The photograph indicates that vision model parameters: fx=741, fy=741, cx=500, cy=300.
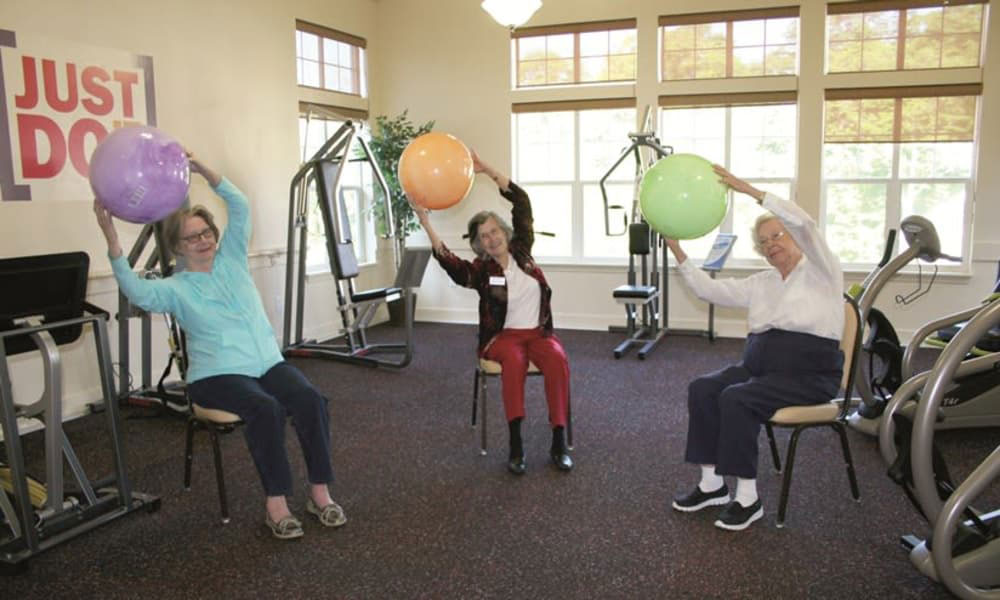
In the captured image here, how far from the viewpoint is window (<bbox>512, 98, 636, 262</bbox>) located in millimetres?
6285

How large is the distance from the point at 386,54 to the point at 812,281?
5198 millimetres

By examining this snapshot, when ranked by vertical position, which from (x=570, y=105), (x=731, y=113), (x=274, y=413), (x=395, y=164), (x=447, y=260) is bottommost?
(x=274, y=413)

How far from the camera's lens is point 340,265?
4.98 metres

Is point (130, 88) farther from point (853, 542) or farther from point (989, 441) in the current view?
point (989, 441)

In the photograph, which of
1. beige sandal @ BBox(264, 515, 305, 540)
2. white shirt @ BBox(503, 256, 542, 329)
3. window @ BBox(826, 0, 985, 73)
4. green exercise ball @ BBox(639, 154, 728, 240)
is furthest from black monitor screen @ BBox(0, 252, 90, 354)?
window @ BBox(826, 0, 985, 73)

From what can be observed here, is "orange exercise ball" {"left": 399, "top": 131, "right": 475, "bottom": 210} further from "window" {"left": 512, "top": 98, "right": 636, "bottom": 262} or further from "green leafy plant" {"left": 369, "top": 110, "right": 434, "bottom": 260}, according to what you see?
"window" {"left": 512, "top": 98, "right": 636, "bottom": 262}

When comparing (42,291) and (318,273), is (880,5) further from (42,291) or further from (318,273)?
(42,291)

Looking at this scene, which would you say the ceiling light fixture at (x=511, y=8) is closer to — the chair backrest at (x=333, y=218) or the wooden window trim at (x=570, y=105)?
the chair backrest at (x=333, y=218)

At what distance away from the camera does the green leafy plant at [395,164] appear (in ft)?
20.4

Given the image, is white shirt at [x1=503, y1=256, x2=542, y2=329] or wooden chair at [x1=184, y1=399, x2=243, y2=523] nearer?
wooden chair at [x1=184, y1=399, x2=243, y2=523]

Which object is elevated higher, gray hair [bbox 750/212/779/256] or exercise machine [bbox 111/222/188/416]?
gray hair [bbox 750/212/779/256]

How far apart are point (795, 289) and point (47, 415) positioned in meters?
2.57

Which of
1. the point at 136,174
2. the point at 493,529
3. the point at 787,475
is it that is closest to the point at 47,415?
the point at 136,174

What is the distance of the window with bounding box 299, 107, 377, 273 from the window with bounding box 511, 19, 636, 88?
5.11 feet
